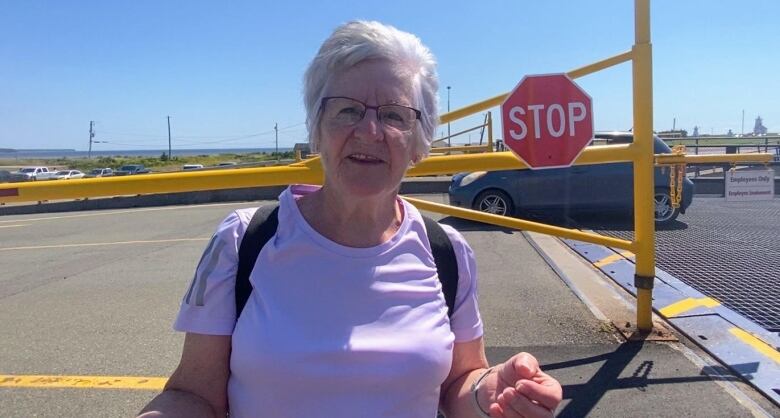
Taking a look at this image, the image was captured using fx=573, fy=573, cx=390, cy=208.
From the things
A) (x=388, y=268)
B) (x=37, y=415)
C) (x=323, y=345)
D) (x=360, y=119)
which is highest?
(x=360, y=119)

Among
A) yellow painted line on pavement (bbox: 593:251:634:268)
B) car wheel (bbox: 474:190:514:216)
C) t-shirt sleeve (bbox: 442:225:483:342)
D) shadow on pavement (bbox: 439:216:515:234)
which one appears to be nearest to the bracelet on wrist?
t-shirt sleeve (bbox: 442:225:483:342)

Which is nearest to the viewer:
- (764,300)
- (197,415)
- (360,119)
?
(197,415)

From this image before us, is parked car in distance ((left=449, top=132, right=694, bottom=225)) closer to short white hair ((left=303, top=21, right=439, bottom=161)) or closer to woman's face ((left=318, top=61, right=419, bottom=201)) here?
short white hair ((left=303, top=21, right=439, bottom=161))

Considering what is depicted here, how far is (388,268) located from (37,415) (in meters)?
2.69

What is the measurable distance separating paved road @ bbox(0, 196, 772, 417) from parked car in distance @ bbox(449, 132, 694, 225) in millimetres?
1750

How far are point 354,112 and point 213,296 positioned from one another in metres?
0.62

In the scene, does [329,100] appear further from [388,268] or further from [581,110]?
[581,110]

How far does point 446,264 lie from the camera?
1744 mm

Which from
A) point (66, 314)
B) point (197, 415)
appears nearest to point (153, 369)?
point (66, 314)

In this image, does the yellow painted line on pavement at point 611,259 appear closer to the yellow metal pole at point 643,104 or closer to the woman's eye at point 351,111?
the yellow metal pole at point 643,104

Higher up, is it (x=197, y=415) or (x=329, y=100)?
(x=329, y=100)

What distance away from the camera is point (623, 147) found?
3.72 meters

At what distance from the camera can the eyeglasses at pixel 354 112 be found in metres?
1.58

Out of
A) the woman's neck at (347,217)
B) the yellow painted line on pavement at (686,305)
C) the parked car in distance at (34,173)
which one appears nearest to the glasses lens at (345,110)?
the woman's neck at (347,217)
